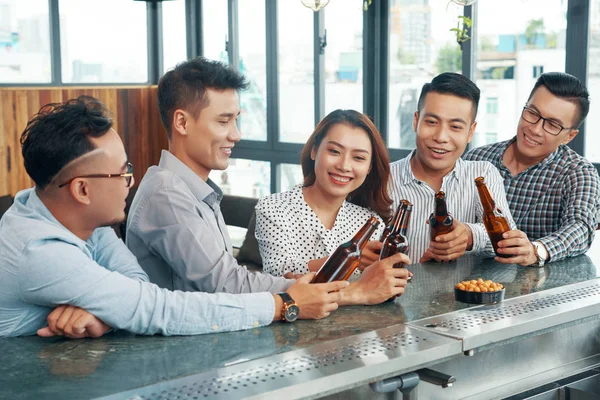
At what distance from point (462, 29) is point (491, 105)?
55 cm

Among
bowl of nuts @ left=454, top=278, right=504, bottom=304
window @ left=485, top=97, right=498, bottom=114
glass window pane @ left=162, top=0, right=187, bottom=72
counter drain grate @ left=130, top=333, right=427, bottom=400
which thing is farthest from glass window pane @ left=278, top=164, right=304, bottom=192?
counter drain grate @ left=130, top=333, right=427, bottom=400

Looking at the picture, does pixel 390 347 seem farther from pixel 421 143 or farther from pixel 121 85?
pixel 121 85

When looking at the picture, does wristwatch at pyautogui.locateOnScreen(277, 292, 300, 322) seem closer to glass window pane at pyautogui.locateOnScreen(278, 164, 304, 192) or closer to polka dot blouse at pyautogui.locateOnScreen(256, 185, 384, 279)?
polka dot blouse at pyautogui.locateOnScreen(256, 185, 384, 279)

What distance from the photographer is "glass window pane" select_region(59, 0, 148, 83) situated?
7613mm

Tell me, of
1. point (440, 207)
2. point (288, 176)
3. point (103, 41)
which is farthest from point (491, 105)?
point (103, 41)

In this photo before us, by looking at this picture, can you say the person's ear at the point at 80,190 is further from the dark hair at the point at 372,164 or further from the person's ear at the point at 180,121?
the dark hair at the point at 372,164

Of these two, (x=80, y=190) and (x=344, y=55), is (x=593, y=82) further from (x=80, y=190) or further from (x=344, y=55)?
(x=80, y=190)

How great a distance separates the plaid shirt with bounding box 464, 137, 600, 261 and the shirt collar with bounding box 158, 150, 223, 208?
1.26 meters

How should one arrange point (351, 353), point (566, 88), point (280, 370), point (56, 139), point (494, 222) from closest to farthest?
1. point (280, 370)
2. point (351, 353)
3. point (56, 139)
4. point (494, 222)
5. point (566, 88)

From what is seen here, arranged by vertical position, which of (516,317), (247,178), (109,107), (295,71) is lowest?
(247,178)

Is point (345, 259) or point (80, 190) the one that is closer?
point (80, 190)

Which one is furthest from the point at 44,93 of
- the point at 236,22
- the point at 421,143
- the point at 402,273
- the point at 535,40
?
the point at 402,273

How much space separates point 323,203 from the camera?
2512 millimetres

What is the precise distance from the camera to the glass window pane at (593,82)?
14.4 feet
